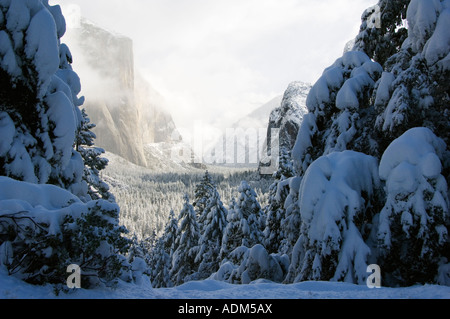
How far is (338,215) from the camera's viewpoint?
8766 mm

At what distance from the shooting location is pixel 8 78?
8.29 meters

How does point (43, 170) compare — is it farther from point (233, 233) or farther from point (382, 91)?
point (233, 233)

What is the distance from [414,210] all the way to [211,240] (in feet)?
68.2

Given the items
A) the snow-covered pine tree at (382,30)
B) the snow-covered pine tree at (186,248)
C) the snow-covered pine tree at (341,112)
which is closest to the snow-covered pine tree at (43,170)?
the snow-covered pine tree at (341,112)

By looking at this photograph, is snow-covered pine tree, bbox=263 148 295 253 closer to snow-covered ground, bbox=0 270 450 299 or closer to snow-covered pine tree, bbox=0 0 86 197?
snow-covered pine tree, bbox=0 0 86 197

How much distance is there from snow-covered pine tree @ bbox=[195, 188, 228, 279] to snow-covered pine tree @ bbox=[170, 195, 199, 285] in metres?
1.51

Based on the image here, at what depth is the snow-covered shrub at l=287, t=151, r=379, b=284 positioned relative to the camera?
A: 8.55m

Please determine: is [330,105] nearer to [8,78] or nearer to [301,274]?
[301,274]

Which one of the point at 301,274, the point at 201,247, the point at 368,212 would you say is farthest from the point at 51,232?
the point at 201,247

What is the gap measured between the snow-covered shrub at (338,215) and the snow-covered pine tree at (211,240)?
16.9 meters

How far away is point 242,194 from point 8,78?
56.5 ft

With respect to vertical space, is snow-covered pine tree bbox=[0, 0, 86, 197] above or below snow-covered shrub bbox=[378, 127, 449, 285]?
above

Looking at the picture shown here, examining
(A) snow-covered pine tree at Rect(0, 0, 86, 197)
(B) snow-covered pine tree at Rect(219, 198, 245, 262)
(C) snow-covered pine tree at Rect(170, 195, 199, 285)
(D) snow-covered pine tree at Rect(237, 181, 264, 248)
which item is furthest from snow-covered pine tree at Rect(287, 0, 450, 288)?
(C) snow-covered pine tree at Rect(170, 195, 199, 285)
